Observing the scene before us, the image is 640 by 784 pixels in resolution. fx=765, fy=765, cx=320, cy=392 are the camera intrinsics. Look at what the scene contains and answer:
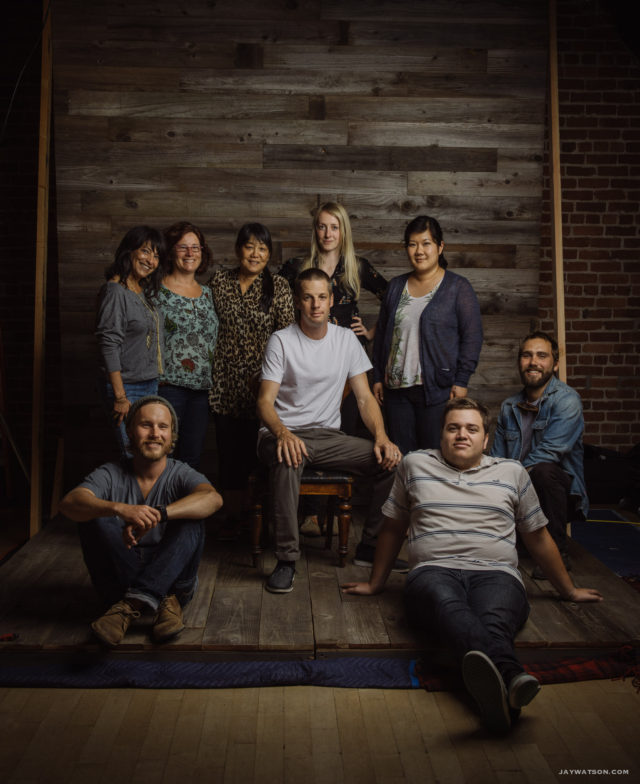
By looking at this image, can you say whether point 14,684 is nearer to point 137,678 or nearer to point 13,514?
point 137,678

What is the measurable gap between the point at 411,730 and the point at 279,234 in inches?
125

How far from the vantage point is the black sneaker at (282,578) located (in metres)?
3.12

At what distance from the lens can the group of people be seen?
2.67 meters

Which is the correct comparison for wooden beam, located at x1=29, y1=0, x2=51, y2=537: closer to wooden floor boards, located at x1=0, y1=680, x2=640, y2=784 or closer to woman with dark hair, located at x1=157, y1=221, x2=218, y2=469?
→ woman with dark hair, located at x1=157, y1=221, x2=218, y2=469

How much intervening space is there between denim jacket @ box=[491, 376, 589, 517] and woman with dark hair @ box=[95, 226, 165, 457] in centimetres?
168

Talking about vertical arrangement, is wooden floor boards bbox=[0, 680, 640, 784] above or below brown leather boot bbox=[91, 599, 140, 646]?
below

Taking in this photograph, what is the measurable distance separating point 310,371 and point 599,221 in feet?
11.0

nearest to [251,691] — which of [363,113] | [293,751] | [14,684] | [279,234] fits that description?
[293,751]

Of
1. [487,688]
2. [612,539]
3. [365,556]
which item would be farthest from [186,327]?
[612,539]

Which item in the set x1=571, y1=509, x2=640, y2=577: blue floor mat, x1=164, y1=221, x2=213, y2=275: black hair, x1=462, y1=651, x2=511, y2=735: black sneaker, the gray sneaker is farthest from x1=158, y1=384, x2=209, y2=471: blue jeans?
x1=571, y1=509, x2=640, y2=577: blue floor mat

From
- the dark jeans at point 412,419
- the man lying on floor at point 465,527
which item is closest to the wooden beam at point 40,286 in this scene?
the dark jeans at point 412,419

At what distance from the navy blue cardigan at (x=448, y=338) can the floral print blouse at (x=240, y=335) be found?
684mm

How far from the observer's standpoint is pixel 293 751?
2.15 meters

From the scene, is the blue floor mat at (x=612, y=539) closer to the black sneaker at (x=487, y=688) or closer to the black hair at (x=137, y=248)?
the black sneaker at (x=487, y=688)
